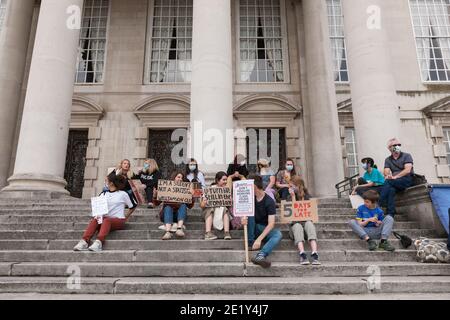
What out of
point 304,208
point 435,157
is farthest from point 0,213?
point 435,157

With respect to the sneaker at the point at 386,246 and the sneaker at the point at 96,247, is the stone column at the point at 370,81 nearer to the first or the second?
the sneaker at the point at 386,246

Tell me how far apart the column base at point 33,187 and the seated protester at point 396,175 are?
27.0 feet

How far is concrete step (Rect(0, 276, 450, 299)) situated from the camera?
4.40m

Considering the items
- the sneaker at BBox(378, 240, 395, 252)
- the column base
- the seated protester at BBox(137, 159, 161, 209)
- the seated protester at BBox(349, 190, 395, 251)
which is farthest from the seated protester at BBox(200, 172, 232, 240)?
the column base

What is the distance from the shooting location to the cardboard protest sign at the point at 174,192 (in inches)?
252

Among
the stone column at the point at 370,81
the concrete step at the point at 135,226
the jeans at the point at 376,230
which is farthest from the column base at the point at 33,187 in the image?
the stone column at the point at 370,81

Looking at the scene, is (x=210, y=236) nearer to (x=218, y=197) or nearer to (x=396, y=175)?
(x=218, y=197)

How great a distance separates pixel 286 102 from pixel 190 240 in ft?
32.9

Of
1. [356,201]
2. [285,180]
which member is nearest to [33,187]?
[285,180]

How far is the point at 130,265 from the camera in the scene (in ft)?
16.7

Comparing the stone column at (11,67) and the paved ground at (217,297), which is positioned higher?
the stone column at (11,67)

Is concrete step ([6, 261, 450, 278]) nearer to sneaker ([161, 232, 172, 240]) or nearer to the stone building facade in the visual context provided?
sneaker ([161, 232, 172, 240])

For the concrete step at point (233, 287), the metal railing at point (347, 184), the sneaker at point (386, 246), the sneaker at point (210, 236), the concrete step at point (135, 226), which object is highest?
the metal railing at point (347, 184)
